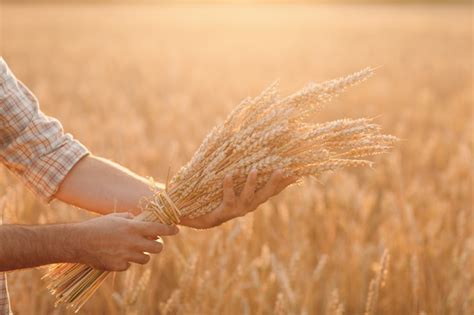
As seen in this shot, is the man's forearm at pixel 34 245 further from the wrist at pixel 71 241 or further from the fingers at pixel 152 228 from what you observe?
the fingers at pixel 152 228

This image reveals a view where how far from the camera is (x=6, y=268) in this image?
140 centimetres

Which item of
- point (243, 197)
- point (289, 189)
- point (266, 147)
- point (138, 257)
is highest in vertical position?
point (266, 147)

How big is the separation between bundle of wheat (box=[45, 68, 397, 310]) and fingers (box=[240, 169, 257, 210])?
0.03m

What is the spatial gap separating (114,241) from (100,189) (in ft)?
1.08

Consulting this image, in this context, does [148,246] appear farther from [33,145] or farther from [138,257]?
[33,145]

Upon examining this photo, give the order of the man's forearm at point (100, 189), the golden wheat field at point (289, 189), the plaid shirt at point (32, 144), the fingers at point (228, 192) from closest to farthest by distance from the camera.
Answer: the fingers at point (228, 192) → the plaid shirt at point (32, 144) → the man's forearm at point (100, 189) → the golden wheat field at point (289, 189)

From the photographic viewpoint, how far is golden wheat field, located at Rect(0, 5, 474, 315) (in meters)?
2.25

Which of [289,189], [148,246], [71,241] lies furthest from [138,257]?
[289,189]

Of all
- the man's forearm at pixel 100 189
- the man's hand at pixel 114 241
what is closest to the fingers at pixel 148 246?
the man's hand at pixel 114 241

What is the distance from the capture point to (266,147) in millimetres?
1482

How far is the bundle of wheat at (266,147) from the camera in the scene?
4.85ft

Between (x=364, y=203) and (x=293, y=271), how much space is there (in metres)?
0.92

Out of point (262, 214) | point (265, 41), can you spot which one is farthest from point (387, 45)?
point (262, 214)

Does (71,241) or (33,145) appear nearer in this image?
(71,241)
